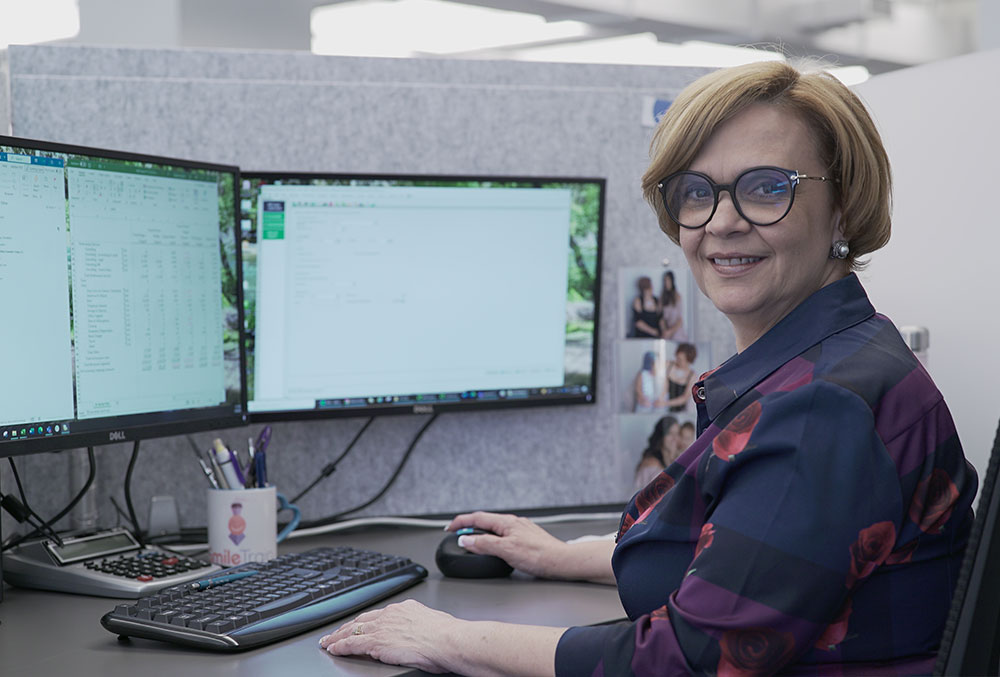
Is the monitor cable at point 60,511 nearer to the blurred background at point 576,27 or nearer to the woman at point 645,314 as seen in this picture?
the woman at point 645,314

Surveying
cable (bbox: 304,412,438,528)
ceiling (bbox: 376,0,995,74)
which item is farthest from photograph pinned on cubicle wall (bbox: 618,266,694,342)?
ceiling (bbox: 376,0,995,74)

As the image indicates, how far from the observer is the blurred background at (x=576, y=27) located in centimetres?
336

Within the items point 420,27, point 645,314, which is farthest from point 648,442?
point 420,27

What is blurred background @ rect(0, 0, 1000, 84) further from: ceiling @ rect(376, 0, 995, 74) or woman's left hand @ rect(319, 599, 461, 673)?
woman's left hand @ rect(319, 599, 461, 673)

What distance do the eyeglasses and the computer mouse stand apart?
0.38m

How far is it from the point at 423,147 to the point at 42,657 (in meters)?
0.74

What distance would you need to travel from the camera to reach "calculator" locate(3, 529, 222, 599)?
93 centimetres

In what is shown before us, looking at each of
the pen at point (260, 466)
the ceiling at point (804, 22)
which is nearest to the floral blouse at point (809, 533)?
the pen at point (260, 466)

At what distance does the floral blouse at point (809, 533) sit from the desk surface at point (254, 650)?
15cm

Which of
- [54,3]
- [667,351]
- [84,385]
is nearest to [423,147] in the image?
[667,351]

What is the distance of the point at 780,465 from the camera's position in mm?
645

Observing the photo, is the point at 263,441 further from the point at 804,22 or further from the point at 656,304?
the point at 804,22

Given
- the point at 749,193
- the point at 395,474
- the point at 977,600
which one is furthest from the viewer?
the point at 395,474

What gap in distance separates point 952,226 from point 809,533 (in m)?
0.53
